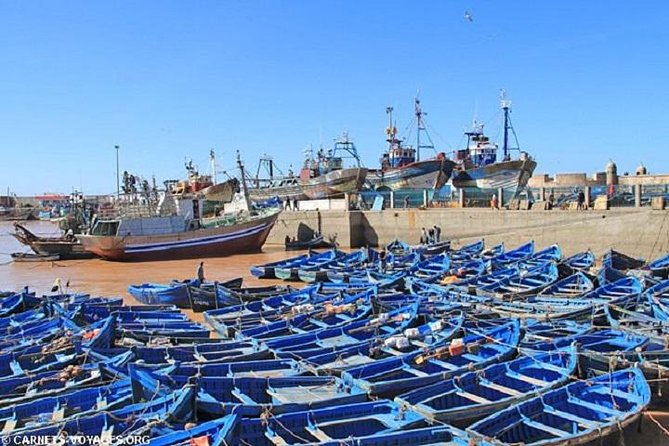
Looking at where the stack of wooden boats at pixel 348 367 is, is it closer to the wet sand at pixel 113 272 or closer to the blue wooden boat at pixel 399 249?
the wet sand at pixel 113 272

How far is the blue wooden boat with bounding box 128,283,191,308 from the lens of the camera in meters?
19.2

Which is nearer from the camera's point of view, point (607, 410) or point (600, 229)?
point (607, 410)

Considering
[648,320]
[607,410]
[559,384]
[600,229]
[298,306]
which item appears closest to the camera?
[607,410]

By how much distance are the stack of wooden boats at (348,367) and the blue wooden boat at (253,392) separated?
0.02 metres

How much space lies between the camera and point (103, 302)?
17750 millimetres

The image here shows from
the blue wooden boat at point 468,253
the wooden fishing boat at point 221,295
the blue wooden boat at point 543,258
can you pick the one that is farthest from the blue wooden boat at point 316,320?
the blue wooden boat at point 468,253

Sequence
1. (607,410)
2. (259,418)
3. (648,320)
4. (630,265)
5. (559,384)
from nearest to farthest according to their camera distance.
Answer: (259,418) → (607,410) → (559,384) → (648,320) → (630,265)

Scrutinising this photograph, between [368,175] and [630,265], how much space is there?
34.3m

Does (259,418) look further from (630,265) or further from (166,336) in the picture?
(630,265)

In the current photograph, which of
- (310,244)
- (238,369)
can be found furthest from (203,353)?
(310,244)

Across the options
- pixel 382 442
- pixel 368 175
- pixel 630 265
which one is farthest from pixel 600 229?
pixel 368 175

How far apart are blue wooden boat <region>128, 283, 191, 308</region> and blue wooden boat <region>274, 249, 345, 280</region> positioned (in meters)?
6.03

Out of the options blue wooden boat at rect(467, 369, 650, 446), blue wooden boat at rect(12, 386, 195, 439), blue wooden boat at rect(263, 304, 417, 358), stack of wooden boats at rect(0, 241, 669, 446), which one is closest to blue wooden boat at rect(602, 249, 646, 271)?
stack of wooden boats at rect(0, 241, 669, 446)

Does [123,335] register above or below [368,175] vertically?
below
